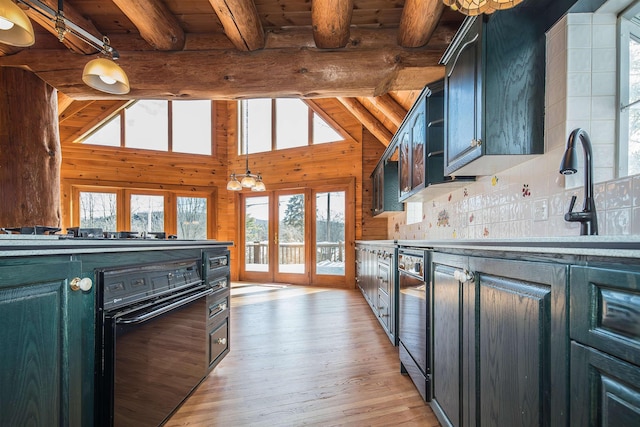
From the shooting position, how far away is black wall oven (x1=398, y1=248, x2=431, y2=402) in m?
1.67

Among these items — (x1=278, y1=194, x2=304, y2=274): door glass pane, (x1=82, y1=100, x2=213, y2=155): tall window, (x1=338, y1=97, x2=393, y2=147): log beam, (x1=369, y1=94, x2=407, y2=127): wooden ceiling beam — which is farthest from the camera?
(x1=278, y1=194, x2=304, y2=274): door glass pane

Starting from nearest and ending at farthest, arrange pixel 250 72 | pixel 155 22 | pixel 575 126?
1. pixel 575 126
2. pixel 155 22
3. pixel 250 72

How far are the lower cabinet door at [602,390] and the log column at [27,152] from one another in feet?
11.6

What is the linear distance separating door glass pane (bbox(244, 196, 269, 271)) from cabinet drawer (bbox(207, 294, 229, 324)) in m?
4.19

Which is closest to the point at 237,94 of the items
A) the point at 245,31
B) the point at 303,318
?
the point at 245,31

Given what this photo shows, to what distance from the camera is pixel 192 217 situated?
6527mm

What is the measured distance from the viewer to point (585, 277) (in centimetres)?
68

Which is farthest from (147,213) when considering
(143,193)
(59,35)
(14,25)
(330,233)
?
(14,25)

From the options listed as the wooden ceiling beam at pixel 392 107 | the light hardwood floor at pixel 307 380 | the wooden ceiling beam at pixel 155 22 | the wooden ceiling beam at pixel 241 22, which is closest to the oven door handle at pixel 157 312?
the light hardwood floor at pixel 307 380

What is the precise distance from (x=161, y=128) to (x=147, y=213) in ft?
6.12

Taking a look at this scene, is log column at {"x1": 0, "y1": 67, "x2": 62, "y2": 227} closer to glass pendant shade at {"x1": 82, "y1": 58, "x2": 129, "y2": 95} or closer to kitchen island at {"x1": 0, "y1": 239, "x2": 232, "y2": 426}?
glass pendant shade at {"x1": 82, "y1": 58, "x2": 129, "y2": 95}

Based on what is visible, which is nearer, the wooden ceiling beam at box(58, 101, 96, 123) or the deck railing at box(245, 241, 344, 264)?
the wooden ceiling beam at box(58, 101, 96, 123)

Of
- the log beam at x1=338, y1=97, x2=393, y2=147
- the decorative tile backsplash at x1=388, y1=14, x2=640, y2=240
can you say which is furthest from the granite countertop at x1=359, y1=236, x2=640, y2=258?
the log beam at x1=338, y1=97, x2=393, y2=147

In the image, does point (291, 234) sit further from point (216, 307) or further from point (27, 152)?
point (27, 152)
